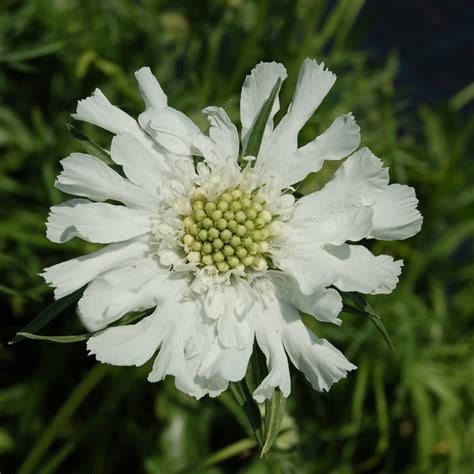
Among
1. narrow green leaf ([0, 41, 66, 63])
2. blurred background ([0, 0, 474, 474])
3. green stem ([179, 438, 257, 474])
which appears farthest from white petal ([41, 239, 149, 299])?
narrow green leaf ([0, 41, 66, 63])

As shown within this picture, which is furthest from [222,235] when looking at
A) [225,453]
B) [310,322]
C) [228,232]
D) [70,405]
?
[310,322]

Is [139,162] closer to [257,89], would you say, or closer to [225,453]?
[257,89]

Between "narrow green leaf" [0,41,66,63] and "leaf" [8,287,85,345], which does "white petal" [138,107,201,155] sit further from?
"narrow green leaf" [0,41,66,63]

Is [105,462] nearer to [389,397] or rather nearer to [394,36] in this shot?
[389,397]

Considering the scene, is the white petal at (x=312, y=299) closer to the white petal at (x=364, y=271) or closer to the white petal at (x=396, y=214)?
the white petal at (x=364, y=271)

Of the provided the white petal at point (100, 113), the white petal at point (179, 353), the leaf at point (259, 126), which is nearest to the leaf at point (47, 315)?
the white petal at point (179, 353)
